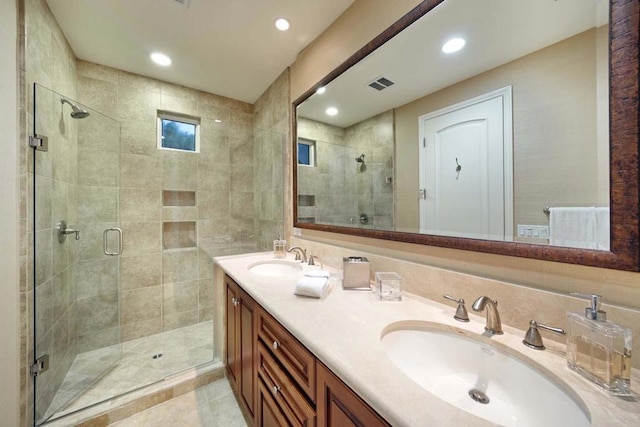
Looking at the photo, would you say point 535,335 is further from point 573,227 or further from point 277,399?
point 277,399

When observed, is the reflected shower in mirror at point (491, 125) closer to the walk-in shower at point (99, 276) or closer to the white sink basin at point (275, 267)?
the white sink basin at point (275, 267)

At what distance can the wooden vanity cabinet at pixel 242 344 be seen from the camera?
4.00 ft

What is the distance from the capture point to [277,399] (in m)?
0.97

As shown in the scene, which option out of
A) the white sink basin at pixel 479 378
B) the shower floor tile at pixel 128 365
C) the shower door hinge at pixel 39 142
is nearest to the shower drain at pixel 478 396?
the white sink basin at pixel 479 378

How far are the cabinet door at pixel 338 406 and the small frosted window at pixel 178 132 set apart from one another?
2.55 m

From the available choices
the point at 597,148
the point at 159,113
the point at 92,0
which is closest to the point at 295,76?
the point at 92,0

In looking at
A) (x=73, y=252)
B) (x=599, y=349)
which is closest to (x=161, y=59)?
(x=73, y=252)

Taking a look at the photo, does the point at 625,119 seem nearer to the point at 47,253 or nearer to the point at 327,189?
the point at 327,189

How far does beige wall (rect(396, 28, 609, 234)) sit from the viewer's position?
666 mm

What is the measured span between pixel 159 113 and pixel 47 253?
159 cm

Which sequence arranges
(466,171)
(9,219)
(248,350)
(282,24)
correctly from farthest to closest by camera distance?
(282,24)
(248,350)
(9,219)
(466,171)

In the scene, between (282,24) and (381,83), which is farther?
(282,24)

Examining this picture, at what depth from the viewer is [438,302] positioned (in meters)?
0.98

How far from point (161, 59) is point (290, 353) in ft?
8.36
